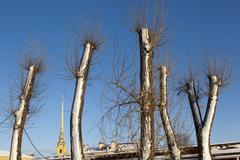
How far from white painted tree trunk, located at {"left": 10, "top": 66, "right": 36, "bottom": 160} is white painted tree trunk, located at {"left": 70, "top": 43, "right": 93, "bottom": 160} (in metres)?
2.92

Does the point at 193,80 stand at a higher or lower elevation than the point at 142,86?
higher

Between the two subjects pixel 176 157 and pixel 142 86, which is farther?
pixel 176 157

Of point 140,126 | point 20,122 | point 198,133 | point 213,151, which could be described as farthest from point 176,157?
point 20,122

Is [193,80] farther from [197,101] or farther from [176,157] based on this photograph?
[176,157]

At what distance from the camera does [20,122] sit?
13500 mm

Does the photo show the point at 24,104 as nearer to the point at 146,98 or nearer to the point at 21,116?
the point at 21,116

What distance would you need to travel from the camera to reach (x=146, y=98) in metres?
10.2

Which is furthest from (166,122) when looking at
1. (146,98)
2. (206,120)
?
(146,98)

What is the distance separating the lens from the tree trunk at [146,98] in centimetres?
971

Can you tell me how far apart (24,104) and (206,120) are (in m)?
6.50

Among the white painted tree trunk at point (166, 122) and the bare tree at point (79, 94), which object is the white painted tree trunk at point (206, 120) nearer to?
the white painted tree trunk at point (166, 122)

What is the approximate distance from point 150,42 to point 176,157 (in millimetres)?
5015

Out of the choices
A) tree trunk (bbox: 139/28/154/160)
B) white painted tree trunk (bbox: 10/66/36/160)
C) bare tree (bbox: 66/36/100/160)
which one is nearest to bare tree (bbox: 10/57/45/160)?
white painted tree trunk (bbox: 10/66/36/160)

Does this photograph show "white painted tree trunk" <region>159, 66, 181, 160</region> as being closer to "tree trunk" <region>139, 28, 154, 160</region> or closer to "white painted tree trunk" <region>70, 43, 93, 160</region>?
"tree trunk" <region>139, 28, 154, 160</region>
